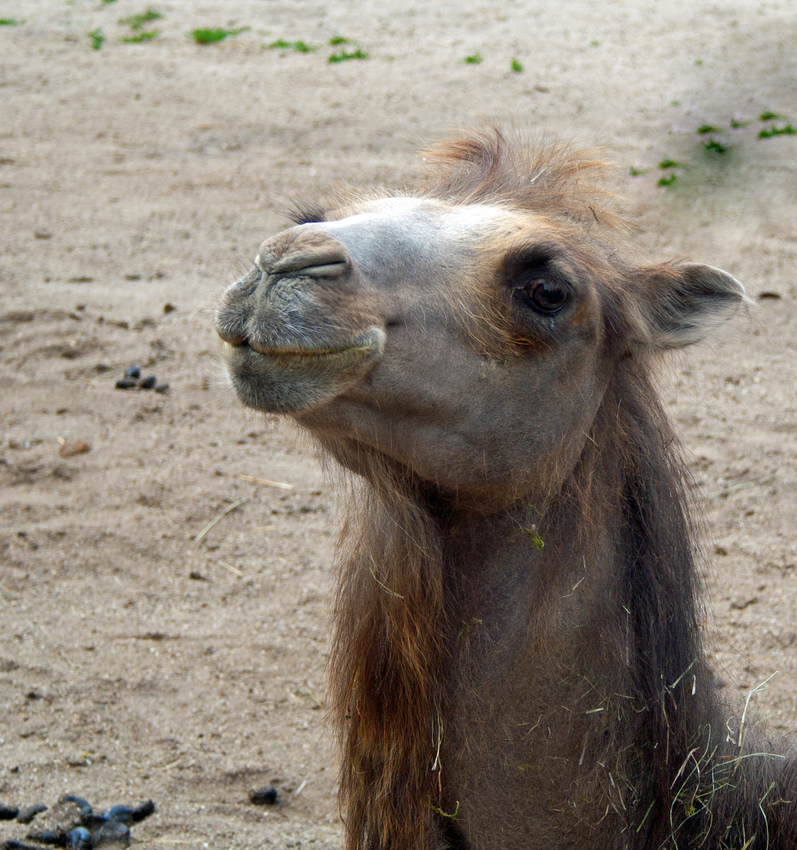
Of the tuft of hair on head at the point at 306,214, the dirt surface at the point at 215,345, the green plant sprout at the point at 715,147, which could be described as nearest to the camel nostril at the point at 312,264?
the dirt surface at the point at 215,345

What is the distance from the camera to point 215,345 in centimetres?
659

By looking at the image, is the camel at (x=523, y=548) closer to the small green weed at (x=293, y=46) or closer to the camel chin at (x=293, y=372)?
the camel chin at (x=293, y=372)

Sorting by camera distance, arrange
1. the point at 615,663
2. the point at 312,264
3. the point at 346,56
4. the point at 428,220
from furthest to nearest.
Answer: the point at 346,56
the point at 615,663
the point at 428,220
the point at 312,264

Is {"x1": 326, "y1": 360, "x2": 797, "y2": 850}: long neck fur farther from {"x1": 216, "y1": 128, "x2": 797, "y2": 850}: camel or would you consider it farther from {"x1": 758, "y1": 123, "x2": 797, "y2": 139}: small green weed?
{"x1": 758, "y1": 123, "x2": 797, "y2": 139}: small green weed

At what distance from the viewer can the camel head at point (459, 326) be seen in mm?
2254

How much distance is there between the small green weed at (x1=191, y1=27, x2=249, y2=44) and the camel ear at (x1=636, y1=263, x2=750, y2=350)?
991cm

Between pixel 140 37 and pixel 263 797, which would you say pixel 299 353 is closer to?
pixel 263 797

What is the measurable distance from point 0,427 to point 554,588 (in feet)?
13.7

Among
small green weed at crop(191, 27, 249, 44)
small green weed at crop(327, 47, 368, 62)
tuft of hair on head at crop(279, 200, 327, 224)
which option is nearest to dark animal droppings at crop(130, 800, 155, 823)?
tuft of hair on head at crop(279, 200, 327, 224)

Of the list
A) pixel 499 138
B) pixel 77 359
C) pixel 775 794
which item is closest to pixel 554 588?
pixel 775 794

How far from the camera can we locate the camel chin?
224 centimetres

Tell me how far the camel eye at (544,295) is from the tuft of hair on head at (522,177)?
0.38m

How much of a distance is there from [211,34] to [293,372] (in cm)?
1048

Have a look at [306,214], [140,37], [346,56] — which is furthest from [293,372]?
[140,37]
